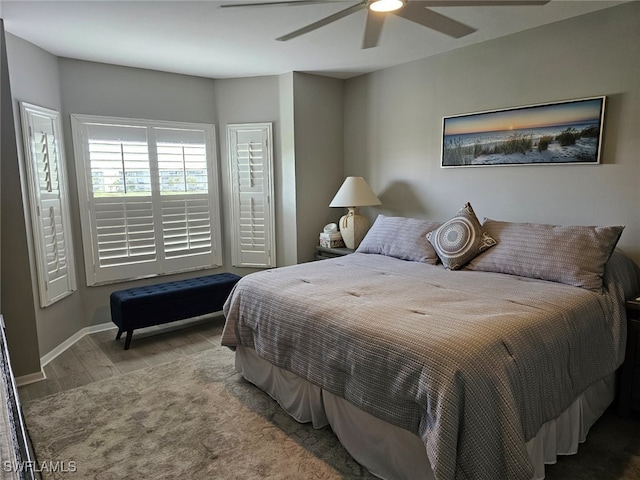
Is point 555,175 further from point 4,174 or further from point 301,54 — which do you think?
point 4,174

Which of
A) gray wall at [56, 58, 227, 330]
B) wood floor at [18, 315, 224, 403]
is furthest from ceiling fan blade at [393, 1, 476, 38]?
wood floor at [18, 315, 224, 403]

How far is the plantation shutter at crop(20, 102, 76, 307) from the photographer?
316 cm

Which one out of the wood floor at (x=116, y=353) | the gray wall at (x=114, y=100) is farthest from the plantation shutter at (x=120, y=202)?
the wood floor at (x=116, y=353)

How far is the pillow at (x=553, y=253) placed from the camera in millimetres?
2377

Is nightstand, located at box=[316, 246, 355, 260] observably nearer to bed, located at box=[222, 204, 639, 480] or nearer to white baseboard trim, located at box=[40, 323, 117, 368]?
bed, located at box=[222, 204, 639, 480]

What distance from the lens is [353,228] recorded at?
421 cm

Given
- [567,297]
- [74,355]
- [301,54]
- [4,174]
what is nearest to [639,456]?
[567,297]

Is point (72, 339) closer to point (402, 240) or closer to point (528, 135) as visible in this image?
point (402, 240)

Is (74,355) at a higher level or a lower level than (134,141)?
lower

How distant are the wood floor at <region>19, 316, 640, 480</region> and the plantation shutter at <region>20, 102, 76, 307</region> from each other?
551 millimetres

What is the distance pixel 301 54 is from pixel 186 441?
3.15m

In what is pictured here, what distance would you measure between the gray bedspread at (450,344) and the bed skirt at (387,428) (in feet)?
0.38

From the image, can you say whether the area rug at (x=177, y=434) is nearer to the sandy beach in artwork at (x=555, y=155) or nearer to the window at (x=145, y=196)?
the window at (x=145, y=196)

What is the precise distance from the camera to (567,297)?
216cm
